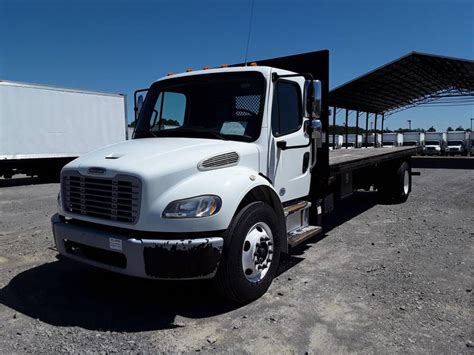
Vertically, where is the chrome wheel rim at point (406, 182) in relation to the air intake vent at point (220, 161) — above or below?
below

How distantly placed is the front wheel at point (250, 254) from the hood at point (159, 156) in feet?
1.96

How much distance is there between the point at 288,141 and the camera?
496cm

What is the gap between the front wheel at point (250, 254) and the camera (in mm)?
3803

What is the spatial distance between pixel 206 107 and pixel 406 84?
1179 inches

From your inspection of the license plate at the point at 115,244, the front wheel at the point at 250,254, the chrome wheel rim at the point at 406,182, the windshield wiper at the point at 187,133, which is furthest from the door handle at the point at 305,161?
the chrome wheel rim at the point at 406,182

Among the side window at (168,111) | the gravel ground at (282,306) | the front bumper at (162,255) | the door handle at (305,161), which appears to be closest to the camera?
the gravel ground at (282,306)

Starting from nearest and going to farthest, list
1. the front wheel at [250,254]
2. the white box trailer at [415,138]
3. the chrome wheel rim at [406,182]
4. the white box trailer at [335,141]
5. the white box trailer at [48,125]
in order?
the front wheel at [250,254] < the chrome wheel rim at [406,182] < the white box trailer at [335,141] < the white box trailer at [48,125] < the white box trailer at [415,138]

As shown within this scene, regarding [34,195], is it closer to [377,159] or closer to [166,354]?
[377,159]

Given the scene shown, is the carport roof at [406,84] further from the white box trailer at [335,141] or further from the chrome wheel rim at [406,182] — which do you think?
the chrome wheel rim at [406,182]

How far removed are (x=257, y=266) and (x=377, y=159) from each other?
5.28 m

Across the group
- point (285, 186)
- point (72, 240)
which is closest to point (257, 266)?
point (285, 186)

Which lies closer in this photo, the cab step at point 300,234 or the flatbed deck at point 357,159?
the cab step at point 300,234

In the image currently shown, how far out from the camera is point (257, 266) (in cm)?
421

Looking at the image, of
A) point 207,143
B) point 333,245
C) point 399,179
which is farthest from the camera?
point 399,179
